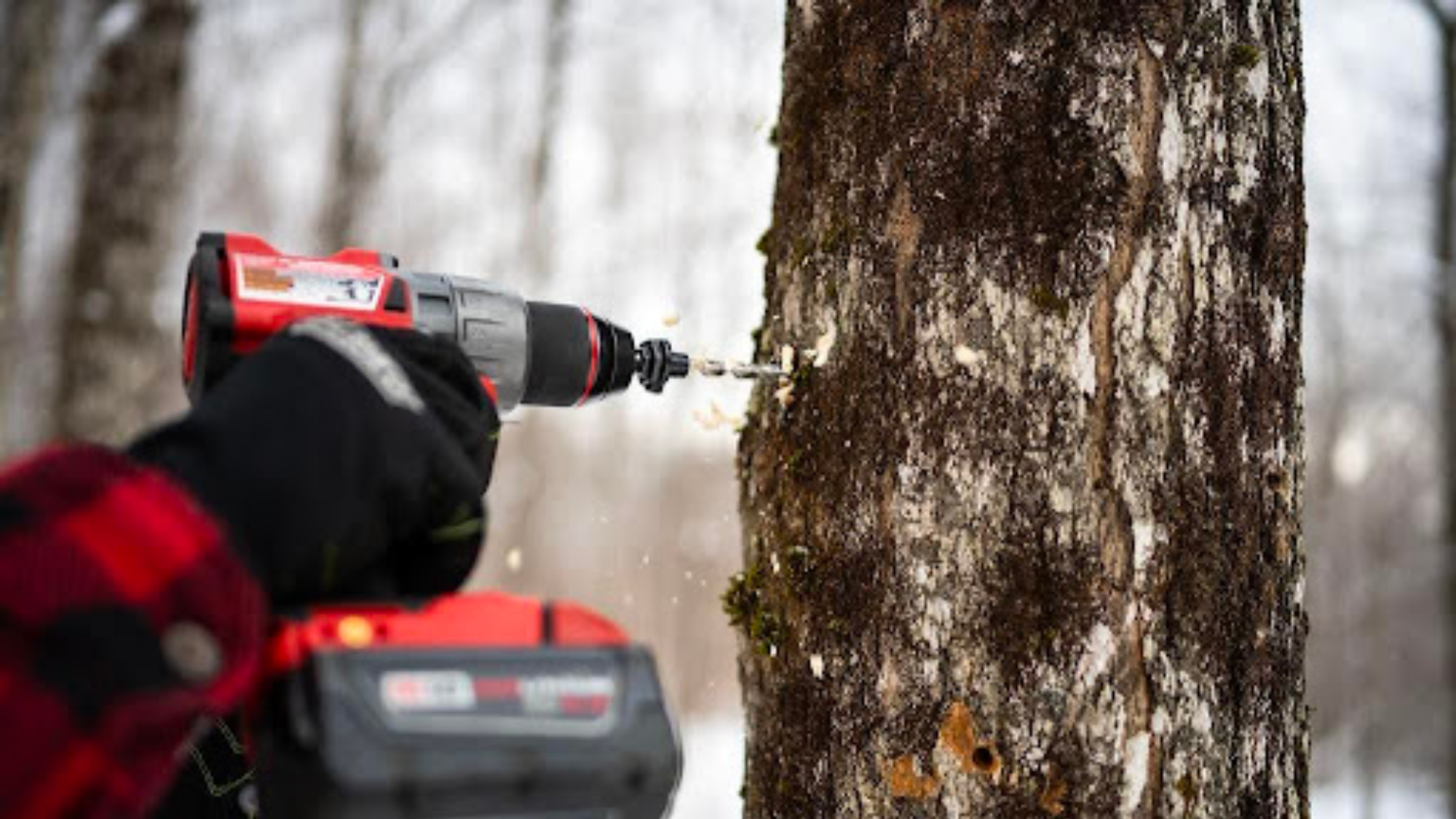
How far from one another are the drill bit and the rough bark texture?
14cm

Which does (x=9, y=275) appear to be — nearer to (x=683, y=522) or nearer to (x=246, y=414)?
(x=246, y=414)

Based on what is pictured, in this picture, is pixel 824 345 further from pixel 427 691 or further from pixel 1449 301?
pixel 1449 301

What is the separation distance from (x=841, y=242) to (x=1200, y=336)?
48cm

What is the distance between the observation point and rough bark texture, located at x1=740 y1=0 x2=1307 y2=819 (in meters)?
1.31

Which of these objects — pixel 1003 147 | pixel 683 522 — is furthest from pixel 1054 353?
pixel 683 522

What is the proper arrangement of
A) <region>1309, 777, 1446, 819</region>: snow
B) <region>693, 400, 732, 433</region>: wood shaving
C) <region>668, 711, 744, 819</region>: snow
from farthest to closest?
<region>1309, 777, 1446, 819</region>: snow → <region>668, 711, 744, 819</region>: snow → <region>693, 400, 732, 433</region>: wood shaving

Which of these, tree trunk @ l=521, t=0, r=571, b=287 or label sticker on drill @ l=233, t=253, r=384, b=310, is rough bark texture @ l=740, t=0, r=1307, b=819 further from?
tree trunk @ l=521, t=0, r=571, b=287

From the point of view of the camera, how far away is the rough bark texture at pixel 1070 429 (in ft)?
4.31

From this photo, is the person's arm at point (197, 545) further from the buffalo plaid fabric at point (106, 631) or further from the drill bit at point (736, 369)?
the drill bit at point (736, 369)

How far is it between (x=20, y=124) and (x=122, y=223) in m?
0.71

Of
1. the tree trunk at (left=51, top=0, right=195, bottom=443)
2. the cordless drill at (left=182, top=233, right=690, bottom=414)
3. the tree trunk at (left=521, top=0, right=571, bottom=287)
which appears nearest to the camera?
the cordless drill at (left=182, top=233, right=690, bottom=414)

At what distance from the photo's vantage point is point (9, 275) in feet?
19.1

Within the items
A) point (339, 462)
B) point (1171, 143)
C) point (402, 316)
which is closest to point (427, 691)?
point (339, 462)

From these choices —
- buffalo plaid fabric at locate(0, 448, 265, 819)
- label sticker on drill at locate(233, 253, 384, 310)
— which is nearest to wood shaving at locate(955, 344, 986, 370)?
label sticker on drill at locate(233, 253, 384, 310)
